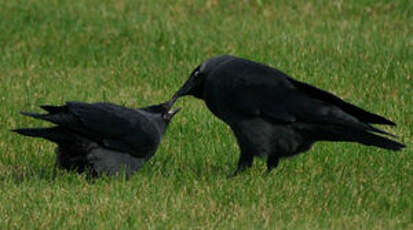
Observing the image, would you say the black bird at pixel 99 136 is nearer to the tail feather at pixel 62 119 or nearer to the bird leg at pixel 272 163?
the tail feather at pixel 62 119

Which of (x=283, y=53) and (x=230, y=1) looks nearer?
(x=283, y=53)

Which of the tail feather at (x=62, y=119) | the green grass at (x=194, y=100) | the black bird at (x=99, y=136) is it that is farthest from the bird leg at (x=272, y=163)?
the tail feather at (x=62, y=119)

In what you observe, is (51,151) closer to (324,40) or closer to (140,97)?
(140,97)

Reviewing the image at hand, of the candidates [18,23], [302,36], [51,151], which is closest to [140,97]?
[51,151]

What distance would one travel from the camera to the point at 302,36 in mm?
10969

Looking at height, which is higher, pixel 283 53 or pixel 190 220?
pixel 190 220

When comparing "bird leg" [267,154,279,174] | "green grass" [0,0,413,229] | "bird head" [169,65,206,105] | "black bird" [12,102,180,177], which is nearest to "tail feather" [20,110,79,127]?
"black bird" [12,102,180,177]

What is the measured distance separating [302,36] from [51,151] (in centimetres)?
451

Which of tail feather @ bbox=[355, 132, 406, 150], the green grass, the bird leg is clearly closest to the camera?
the green grass

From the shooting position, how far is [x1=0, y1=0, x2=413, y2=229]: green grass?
570 centimetres

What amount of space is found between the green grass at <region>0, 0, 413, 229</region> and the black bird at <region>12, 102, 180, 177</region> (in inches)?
5.8

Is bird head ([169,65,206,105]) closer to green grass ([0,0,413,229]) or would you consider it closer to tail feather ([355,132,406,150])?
green grass ([0,0,413,229])

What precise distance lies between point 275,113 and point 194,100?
3092 millimetres

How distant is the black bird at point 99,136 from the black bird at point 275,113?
63 cm
